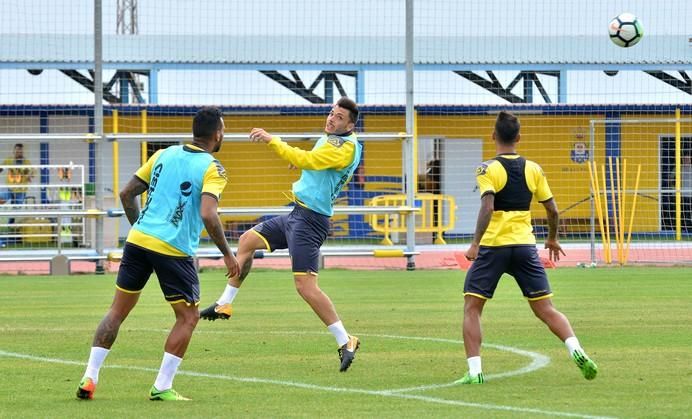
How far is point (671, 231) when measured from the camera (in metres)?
29.2

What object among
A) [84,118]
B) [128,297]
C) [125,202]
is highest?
[84,118]

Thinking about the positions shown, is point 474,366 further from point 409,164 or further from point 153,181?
point 409,164

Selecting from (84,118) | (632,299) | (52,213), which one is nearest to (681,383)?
(632,299)

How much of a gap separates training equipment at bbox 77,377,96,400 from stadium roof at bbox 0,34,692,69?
79.4 ft

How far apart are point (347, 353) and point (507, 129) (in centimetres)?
207

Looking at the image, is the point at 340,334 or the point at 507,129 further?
the point at 340,334

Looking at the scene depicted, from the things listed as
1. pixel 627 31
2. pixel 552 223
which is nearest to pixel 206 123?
pixel 552 223

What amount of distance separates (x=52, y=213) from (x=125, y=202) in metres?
11.7

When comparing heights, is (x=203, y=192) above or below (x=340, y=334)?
above

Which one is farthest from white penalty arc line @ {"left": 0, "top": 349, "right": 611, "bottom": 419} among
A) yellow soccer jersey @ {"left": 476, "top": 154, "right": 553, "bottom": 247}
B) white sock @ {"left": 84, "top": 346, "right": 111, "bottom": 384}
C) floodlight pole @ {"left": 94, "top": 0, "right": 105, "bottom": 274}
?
floodlight pole @ {"left": 94, "top": 0, "right": 105, "bottom": 274}

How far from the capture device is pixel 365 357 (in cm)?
1030

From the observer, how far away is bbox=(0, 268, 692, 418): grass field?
780 cm

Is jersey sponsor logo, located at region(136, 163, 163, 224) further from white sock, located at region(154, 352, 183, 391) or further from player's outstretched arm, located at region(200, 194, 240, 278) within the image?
white sock, located at region(154, 352, 183, 391)

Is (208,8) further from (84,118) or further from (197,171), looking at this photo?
(197,171)
